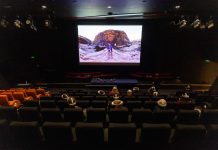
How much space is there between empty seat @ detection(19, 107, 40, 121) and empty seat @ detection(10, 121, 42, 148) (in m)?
0.99

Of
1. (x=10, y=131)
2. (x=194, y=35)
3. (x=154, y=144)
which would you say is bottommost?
(x=154, y=144)

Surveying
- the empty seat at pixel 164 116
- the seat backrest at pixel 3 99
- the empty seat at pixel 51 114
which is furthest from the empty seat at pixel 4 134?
the seat backrest at pixel 3 99

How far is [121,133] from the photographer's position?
4.48m

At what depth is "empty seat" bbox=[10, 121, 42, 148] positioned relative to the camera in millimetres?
Result: 4586

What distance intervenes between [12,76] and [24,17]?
4727 millimetres

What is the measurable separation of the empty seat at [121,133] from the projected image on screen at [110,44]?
11711mm

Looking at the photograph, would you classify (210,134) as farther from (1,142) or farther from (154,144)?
(1,142)

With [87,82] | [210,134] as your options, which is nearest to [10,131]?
[210,134]

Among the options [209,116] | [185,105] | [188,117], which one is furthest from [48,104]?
[209,116]

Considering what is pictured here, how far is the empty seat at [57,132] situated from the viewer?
4519 millimetres

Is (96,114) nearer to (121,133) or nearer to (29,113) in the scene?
(121,133)

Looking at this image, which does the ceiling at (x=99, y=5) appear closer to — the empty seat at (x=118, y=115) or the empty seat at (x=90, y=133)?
the empty seat at (x=118, y=115)

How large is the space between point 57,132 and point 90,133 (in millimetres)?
675

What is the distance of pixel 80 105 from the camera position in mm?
7309
